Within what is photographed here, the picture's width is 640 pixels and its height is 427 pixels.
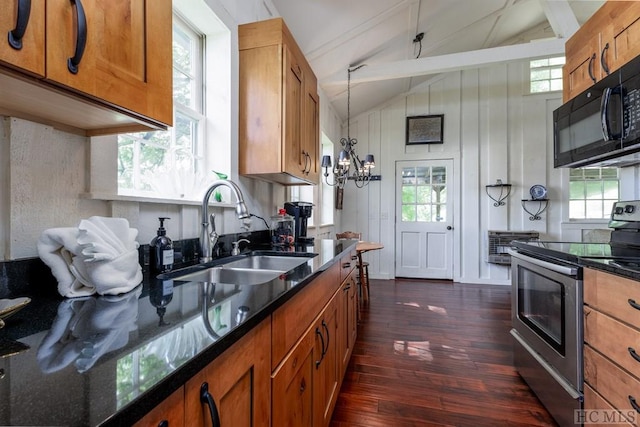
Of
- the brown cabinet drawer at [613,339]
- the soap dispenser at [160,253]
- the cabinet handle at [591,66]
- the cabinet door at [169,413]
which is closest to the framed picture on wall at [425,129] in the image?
the cabinet handle at [591,66]

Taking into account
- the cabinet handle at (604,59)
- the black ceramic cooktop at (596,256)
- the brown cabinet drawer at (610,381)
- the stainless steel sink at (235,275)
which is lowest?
the brown cabinet drawer at (610,381)

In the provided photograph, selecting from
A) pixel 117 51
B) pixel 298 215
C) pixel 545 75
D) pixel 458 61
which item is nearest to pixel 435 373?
pixel 298 215

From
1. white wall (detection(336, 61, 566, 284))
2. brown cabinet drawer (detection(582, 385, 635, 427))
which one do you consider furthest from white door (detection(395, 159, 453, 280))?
brown cabinet drawer (detection(582, 385, 635, 427))

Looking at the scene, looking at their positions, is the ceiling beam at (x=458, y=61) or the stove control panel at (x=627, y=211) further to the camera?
the ceiling beam at (x=458, y=61)

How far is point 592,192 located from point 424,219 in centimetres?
241

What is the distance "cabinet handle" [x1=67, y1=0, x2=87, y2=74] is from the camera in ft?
2.09

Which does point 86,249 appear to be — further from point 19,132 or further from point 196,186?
point 196,186

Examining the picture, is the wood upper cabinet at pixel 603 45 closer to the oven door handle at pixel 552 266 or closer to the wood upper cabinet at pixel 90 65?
the oven door handle at pixel 552 266

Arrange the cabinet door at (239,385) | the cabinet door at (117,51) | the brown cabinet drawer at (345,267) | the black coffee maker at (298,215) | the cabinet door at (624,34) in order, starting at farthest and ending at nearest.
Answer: the black coffee maker at (298,215), the brown cabinet drawer at (345,267), the cabinet door at (624,34), the cabinet door at (117,51), the cabinet door at (239,385)

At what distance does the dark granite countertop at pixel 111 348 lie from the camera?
0.34 m

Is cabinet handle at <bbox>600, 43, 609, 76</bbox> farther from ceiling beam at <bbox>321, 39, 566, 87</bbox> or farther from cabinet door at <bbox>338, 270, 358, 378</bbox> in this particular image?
cabinet door at <bbox>338, 270, 358, 378</bbox>

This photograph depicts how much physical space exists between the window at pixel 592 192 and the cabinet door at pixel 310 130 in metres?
4.30

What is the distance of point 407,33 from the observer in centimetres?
343

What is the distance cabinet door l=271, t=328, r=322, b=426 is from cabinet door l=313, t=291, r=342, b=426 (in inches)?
2.0
